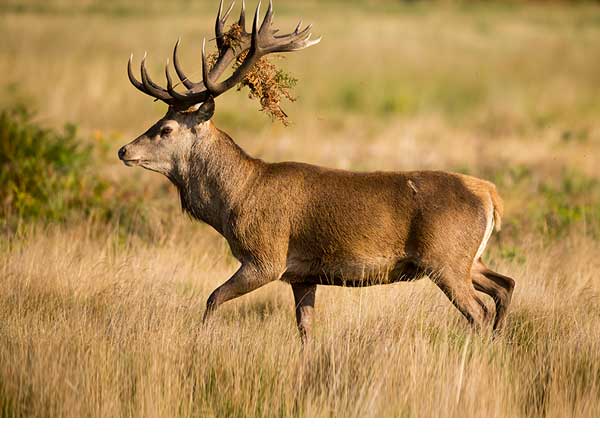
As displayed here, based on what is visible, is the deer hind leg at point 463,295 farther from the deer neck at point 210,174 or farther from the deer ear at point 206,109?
the deer ear at point 206,109

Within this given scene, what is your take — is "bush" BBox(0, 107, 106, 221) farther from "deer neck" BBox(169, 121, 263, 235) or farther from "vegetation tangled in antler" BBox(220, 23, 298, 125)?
"vegetation tangled in antler" BBox(220, 23, 298, 125)

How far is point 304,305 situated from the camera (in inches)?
311

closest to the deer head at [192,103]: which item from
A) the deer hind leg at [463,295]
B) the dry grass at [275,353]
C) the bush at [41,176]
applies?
the dry grass at [275,353]

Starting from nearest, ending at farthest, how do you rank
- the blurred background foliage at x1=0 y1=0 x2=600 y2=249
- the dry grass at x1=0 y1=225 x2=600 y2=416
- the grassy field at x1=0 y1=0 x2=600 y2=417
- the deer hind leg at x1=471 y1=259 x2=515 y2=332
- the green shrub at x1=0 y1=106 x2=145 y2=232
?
the dry grass at x1=0 y1=225 x2=600 y2=416, the grassy field at x1=0 y1=0 x2=600 y2=417, the deer hind leg at x1=471 y1=259 x2=515 y2=332, the green shrub at x1=0 y1=106 x2=145 y2=232, the blurred background foliage at x1=0 y1=0 x2=600 y2=249

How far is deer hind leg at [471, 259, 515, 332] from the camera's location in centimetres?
779

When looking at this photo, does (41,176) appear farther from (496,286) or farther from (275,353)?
(496,286)

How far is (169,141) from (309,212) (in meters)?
1.32

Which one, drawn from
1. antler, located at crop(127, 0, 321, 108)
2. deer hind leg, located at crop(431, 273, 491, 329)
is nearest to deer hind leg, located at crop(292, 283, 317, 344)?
deer hind leg, located at crop(431, 273, 491, 329)

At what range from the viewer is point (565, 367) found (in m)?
6.94

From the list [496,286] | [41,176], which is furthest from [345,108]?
[496,286]

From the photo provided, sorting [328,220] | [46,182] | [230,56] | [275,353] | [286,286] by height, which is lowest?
[286,286]

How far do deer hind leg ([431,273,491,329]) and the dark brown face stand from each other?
7.47 feet
